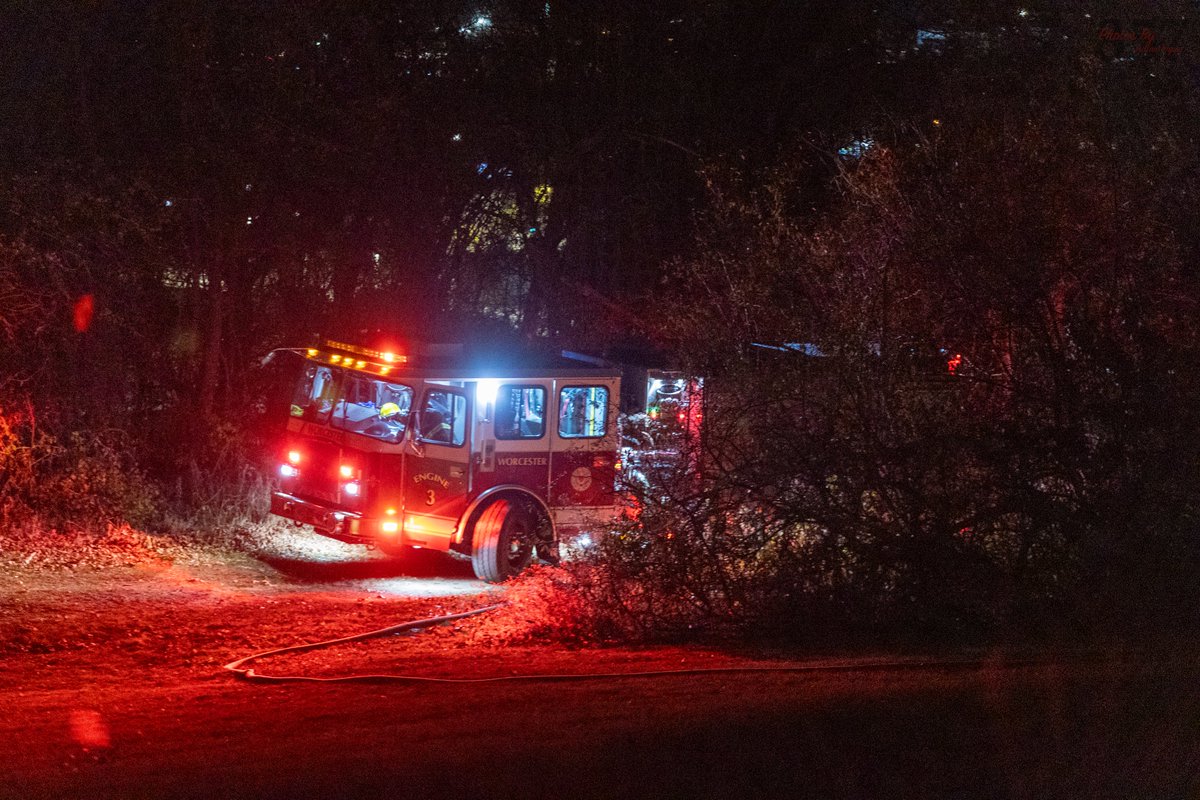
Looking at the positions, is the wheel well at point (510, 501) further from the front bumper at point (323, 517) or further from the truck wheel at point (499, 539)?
the front bumper at point (323, 517)

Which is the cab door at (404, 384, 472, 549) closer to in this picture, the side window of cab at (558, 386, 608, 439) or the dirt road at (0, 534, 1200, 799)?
the side window of cab at (558, 386, 608, 439)

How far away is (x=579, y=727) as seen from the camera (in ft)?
22.8

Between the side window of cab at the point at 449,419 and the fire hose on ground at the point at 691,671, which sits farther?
the side window of cab at the point at 449,419

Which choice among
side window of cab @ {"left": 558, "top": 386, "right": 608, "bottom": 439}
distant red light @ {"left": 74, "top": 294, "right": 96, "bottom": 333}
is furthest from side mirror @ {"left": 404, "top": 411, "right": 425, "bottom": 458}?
distant red light @ {"left": 74, "top": 294, "right": 96, "bottom": 333}

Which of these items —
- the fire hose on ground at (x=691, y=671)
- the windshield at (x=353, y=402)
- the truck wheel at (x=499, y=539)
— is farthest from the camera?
the truck wheel at (x=499, y=539)

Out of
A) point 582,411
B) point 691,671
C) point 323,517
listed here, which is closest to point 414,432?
point 323,517

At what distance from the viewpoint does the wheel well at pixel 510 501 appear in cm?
1343

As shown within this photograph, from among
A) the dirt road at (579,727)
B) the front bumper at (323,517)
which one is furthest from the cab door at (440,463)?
the dirt road at (579,727)

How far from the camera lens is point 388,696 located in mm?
8055

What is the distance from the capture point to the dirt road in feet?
19.8

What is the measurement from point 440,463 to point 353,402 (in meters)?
1.27

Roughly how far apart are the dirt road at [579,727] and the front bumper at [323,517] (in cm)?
319

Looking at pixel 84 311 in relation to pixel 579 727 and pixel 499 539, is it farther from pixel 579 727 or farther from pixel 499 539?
pixel 579 727

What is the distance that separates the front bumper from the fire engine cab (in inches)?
0.6
